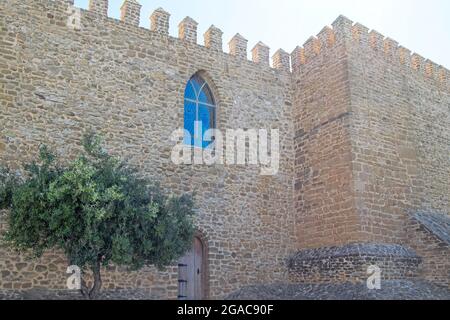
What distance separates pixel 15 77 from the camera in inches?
430

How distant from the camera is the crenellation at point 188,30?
45.1ft

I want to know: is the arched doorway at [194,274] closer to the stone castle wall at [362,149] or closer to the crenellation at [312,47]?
the stone castle wall at [362,149]

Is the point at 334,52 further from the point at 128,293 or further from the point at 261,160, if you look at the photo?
the point at 128,293

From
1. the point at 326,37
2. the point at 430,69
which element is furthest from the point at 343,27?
the point at 430,69

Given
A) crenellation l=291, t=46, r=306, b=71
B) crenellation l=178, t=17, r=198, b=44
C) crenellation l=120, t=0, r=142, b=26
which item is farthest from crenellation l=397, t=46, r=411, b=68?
crenellation l=120, t=0, r=142, b=26

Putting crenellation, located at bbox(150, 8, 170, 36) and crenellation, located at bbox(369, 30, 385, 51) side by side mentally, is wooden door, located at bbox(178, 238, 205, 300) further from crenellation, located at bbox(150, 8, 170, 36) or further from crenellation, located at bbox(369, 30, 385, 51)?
crenellation, located at bbox(369, 30, 385, 51)

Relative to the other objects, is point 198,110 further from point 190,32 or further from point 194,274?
point 194,274

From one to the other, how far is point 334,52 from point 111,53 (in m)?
5.97

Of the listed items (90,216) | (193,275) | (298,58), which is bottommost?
(193,275)

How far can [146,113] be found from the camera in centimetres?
1249

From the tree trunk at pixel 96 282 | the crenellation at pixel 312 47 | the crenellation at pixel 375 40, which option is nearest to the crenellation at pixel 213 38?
the crenellation at pixel 312 47

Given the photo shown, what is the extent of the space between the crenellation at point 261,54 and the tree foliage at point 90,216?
22.6 ft

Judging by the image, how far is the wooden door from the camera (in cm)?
1235

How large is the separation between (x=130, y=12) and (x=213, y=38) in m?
2.45
